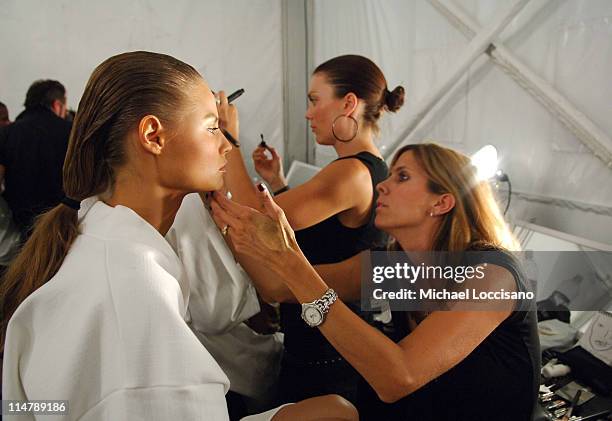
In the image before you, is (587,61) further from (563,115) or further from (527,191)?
(527,191)

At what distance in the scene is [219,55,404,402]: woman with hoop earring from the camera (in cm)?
97

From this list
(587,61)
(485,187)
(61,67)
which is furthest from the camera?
(61,67)

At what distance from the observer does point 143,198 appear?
694 millimetres

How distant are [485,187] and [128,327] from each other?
2.35 feet

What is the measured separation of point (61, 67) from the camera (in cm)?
245

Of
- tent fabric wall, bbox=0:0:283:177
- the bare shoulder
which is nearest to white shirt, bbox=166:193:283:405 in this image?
the bare shoulder

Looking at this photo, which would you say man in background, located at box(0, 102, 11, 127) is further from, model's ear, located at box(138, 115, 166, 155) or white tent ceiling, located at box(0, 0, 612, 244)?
model's ear, located at box(138, 115, 166, 155)

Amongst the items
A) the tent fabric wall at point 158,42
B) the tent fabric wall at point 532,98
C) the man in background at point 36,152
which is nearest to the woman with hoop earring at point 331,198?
the tent fabric wall at point 532,98

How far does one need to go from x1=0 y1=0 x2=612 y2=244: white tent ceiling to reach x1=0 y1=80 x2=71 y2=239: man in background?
0.59 metres

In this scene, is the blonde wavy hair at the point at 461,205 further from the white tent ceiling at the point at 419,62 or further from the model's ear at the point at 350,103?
the white tent ceiling at the point at 419,62

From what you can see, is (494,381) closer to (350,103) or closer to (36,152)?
(350,103)

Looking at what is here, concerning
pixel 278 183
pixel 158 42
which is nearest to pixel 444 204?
pixel 278 183

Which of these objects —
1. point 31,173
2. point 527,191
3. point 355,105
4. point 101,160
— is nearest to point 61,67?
point 31,173

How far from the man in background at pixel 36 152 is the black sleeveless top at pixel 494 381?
1.70 metres
